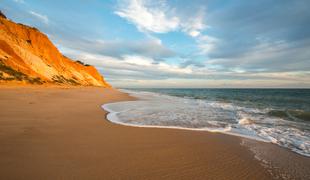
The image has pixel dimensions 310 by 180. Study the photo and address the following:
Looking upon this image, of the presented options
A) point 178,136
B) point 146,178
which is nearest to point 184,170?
point 146,178

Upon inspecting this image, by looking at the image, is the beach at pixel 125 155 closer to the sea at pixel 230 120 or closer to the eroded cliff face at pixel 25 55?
the sea at pixel 230 120

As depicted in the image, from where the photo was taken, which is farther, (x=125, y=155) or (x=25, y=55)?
(x=25, y=55)

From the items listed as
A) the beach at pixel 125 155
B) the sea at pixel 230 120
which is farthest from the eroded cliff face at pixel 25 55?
the beach at pixel 125 155

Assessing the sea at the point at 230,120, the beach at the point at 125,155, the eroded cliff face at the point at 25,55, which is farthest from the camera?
the eroded cliff face at the point at 25,55

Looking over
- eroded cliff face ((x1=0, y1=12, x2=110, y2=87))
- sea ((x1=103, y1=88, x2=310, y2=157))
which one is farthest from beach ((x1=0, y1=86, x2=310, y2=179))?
eroded cliff face ((x1=0, y1=12, x2=110, y2=87))

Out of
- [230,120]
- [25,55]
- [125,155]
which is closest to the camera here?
[125,155]

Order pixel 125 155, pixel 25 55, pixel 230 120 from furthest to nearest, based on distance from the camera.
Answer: pixel 25 55
pixel 230 120
pixel 125 155

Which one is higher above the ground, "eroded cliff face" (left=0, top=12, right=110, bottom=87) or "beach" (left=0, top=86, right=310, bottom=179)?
"eroded cliff face" (left=0, top=12, right=110, bottom=87)

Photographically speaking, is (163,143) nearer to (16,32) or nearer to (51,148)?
(51,148)

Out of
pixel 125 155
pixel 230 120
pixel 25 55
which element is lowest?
pixel 230 120

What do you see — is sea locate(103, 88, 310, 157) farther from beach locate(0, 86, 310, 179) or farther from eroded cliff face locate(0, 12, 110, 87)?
eroded cliff face locate(0, 12, 110, 87)

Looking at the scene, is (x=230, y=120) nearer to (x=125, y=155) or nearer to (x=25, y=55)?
(x=125, y=155)

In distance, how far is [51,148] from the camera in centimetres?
321

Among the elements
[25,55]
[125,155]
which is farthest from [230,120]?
[25,55]
